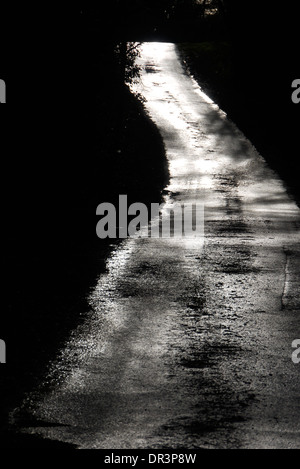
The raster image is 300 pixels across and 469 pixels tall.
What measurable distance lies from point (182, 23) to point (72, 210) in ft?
150

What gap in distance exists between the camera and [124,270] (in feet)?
45.0

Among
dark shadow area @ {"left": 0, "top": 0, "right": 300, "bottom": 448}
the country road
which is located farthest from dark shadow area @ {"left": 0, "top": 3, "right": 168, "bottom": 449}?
the country road

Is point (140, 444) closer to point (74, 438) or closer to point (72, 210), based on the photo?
point (74, 438)

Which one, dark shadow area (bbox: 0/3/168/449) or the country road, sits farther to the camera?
dark shadow area (bbox: 0/3/168/449)

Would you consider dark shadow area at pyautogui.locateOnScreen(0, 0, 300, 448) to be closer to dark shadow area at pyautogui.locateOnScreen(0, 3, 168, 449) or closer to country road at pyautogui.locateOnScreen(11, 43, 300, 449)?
dark shadow area at pyautogui.locateOnScreen(0, 3, 168, 449)

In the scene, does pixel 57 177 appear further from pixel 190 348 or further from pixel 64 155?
pixel 190 348

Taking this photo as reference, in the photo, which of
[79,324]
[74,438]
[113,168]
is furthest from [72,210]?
[74,438]

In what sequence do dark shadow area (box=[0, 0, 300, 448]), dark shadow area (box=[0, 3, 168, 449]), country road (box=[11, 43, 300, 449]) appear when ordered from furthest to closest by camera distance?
dark shadow area (box=[0, 0, 300, 448]) < dark shadow area (box=[0, 3, 168, 449]) < country road (box=[11, 43, 300, 449])

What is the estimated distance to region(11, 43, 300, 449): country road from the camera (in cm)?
727

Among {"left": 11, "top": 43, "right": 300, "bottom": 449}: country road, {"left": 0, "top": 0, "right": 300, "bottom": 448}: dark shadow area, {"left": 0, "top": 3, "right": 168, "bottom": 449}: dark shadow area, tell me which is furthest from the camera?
{"left": 0, "top": 0, "right": 300, "bottom": 448}: dark shadow area

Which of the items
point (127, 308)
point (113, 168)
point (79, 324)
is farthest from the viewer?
point (113, 168)

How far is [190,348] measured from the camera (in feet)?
31.8

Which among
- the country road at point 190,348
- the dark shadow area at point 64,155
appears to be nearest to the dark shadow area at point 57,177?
the dark shadow area at point 64,155

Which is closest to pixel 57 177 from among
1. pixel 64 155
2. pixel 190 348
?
pixel 64 155
